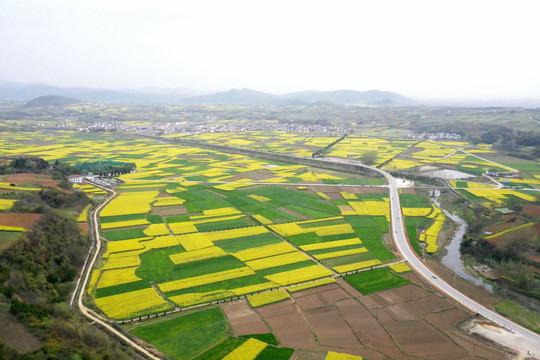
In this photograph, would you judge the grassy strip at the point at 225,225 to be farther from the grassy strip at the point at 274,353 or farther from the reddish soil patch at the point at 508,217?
the reddish soil patch at the point at 508,217

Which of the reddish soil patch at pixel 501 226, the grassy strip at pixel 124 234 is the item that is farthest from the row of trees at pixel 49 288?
the reddish soil patch at pixel 501 226

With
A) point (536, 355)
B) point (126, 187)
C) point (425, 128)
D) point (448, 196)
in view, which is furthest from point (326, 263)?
point (425, 128)

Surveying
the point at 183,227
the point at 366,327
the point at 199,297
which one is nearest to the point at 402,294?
the point at 366,327

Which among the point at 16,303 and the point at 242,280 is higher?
the point at 16,303

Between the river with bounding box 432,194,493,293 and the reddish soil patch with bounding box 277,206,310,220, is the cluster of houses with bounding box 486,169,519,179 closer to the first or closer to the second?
the river with bounding box 432,194,493,293

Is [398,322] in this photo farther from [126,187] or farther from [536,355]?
[126,187]


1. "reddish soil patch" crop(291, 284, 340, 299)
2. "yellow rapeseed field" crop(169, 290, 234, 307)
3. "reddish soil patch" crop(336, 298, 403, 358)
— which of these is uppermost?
"yellow rapeseed field" crop(169, 290, 234, 307)

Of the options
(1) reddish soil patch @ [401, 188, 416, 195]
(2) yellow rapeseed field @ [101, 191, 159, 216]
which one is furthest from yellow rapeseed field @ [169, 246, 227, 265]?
(1) reddish soil patch @ [401, 188, 416, 195]
